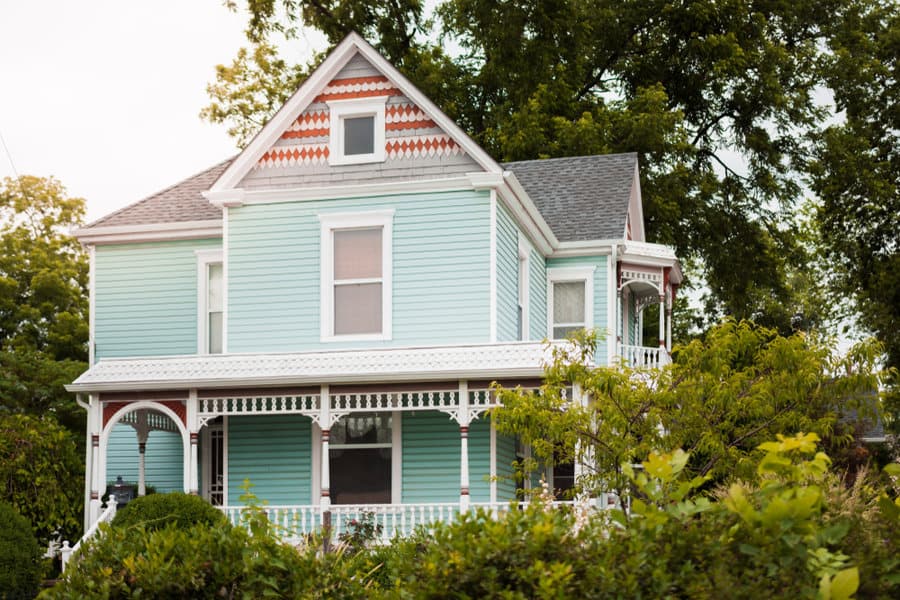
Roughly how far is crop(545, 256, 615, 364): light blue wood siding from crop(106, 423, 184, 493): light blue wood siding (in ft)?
24.9

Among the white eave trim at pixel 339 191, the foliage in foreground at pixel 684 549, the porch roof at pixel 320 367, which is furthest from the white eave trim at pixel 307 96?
the foliage in foreground at pixel 684 549

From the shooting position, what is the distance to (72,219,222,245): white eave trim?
22562mm

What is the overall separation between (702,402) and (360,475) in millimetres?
6929

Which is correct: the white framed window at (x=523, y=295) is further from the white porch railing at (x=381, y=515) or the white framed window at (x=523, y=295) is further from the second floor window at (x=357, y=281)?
the white porch railing at (x=381, y=515)

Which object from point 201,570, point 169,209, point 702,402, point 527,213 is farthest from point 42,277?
point 201,570

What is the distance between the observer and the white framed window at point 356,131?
2066cm

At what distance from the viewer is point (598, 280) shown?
75.9 ft

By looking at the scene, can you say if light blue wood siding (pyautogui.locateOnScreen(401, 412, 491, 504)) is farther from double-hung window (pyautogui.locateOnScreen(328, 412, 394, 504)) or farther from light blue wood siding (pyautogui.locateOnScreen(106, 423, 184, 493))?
light blue wood siding (pyautogui.locateOnScreen(106, 423, 184, 493))

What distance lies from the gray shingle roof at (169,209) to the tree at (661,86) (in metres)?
9.28

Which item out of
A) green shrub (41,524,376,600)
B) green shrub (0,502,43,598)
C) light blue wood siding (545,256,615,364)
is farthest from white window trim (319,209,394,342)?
green shrub (41,524,376,600)

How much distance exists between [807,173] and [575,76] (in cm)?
663

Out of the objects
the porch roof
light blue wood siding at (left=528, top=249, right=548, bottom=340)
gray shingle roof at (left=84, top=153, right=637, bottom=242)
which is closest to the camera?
the porch roof

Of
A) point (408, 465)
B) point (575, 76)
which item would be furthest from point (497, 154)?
point (408, 465)

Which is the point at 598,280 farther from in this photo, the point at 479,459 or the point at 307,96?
the point at 307,96
